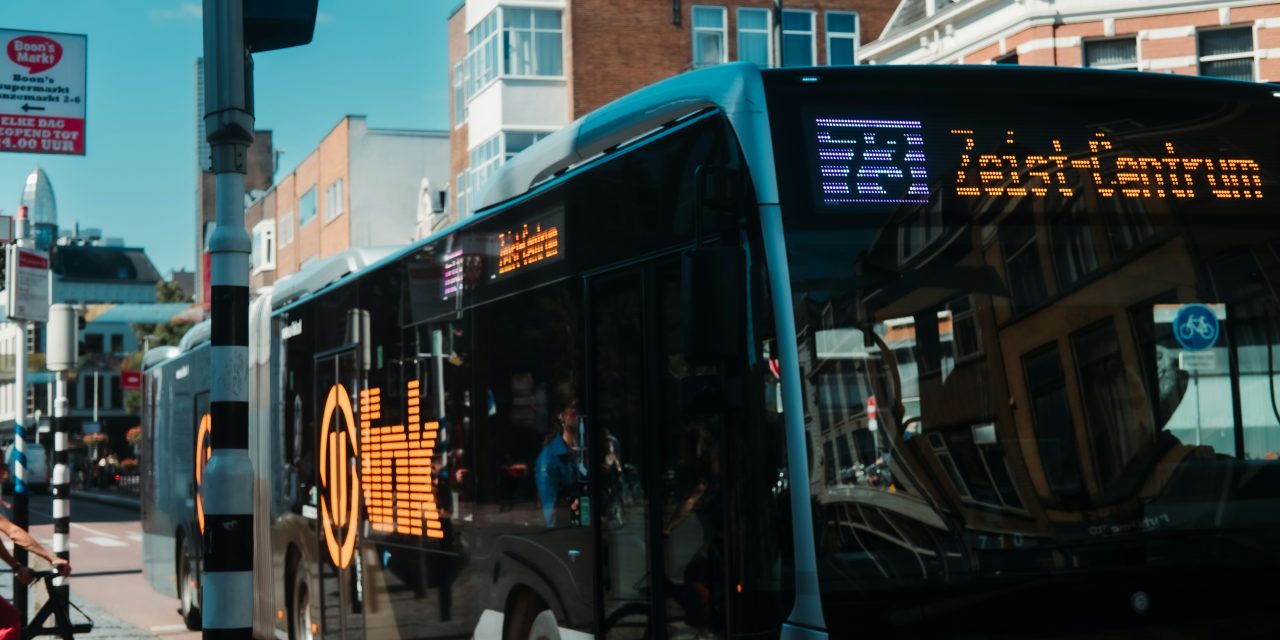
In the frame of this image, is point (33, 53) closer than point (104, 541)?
Yes

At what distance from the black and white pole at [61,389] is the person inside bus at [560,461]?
8.96 m

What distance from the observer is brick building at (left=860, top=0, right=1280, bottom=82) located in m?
28.6

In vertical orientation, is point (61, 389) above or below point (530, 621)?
above

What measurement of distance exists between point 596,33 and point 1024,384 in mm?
37002

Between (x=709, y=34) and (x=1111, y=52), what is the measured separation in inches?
574

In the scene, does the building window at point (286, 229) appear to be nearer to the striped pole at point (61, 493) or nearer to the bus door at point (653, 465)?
the striped pole at point (61, 493)

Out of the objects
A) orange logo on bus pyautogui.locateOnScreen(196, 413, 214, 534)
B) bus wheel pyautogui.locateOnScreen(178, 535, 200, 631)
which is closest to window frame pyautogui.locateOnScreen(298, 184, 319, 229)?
bus wheel pyautogui.locateOnScreen(178, 535, 200, 631)

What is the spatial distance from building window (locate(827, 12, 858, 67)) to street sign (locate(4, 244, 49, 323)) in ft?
101

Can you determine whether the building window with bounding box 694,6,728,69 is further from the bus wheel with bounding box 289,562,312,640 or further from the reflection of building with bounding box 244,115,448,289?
the bus wheel with bounding box 289,562,312,640

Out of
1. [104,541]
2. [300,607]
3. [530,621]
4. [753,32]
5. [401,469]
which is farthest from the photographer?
[753,32]

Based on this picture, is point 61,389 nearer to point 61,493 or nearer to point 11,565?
point 61,493

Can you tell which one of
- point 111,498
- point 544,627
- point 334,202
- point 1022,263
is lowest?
point 111,498

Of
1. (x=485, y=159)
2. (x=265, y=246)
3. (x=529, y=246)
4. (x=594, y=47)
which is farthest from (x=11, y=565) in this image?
(x=265, y=246)

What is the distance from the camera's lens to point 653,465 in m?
6.29
